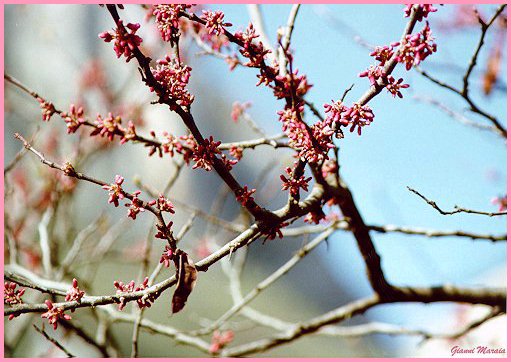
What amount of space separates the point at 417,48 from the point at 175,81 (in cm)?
93

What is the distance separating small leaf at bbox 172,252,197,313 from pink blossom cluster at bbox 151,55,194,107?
62 centimetres

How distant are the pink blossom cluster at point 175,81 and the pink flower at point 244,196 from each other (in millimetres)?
457

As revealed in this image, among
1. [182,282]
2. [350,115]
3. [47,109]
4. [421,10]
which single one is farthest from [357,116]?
[47,109]

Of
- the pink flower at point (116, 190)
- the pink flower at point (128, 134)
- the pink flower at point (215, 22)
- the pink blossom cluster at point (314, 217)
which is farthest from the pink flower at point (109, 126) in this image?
the pink blossom cluster at point (314, 217)

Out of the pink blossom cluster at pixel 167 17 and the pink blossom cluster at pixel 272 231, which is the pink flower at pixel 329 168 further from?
the pink blossom cluster at pixel 167 17

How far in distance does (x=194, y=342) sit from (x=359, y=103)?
2.50 m

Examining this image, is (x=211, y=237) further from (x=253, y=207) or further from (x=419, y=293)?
(x=253, y=207)

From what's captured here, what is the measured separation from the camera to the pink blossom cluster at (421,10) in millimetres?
1828

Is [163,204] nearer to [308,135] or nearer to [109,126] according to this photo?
[109,126]

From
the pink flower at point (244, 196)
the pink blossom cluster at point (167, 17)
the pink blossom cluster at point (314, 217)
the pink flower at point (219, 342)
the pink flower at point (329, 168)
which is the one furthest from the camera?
the pink flower at point (219, 342)

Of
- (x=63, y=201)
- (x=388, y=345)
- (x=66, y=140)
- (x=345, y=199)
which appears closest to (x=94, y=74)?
(x=66, y=140)

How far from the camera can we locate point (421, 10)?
1832 mm

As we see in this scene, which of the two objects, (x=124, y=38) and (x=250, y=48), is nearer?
(x=124, y=38)

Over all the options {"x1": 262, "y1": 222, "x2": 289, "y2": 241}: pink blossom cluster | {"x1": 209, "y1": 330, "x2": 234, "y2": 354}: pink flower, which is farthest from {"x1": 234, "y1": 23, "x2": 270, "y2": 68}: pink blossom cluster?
{"x1": 209, "y1": 330, "x2": 234, "y2": 354}: pink flower
